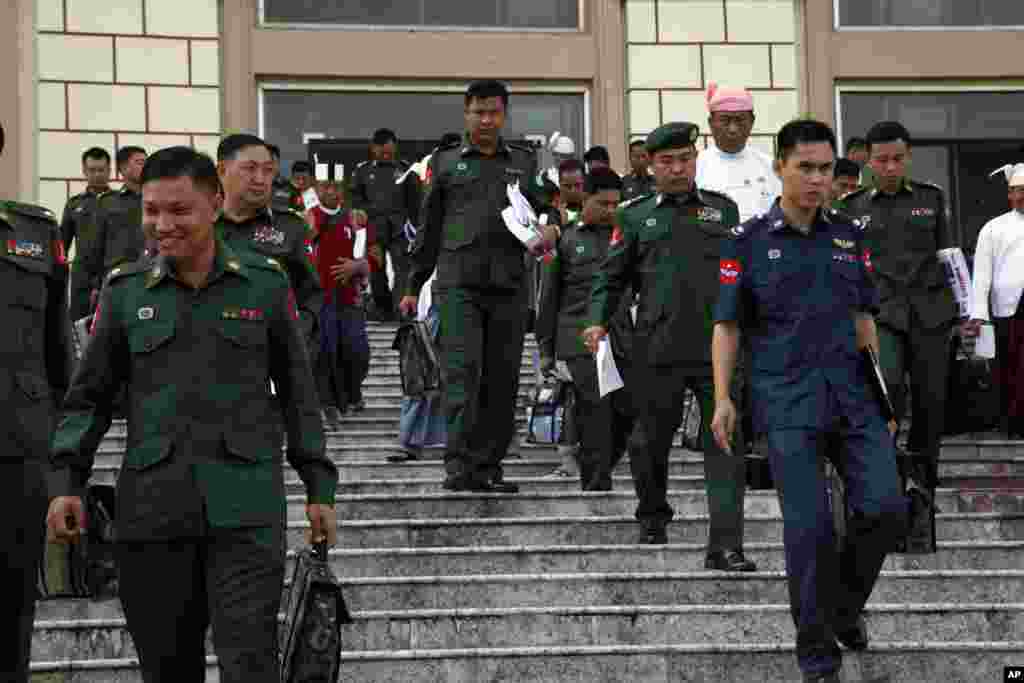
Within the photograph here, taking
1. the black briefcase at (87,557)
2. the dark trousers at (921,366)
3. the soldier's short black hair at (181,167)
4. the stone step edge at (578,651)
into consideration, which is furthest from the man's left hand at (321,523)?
the dark trousers at (921,366)

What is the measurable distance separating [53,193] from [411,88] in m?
3.45

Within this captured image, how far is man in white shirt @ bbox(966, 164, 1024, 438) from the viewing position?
1412 centimetres

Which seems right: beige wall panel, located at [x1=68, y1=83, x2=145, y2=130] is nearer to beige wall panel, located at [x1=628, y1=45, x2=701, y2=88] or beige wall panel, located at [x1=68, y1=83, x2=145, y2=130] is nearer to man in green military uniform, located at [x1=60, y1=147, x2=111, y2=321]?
man in green military uniform, located at [x1=60, y1=147, x2=111, y2=321]

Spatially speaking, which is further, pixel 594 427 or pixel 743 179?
pixel 594 427

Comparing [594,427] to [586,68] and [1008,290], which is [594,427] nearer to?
[1008,290]

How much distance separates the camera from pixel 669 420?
10.4 m

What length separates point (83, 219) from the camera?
16562mm

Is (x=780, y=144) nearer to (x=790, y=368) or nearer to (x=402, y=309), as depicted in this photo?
(x=790, y=368)

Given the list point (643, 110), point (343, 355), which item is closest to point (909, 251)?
point (343, 355)

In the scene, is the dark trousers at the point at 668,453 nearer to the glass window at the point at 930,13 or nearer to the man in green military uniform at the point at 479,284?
the man in green military uniform at the point at 479,284

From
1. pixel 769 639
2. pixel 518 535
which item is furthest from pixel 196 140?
pixel 769 639

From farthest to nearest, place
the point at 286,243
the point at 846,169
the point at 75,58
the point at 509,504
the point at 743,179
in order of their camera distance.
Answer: the point at 75,58 < the point at 846,169 < the point at 509,504 < the point at 743,179 < the point at 286,243

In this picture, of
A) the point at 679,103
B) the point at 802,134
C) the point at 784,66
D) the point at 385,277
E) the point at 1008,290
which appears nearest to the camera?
the point at 802,134

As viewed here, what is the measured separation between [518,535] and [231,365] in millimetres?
4673
